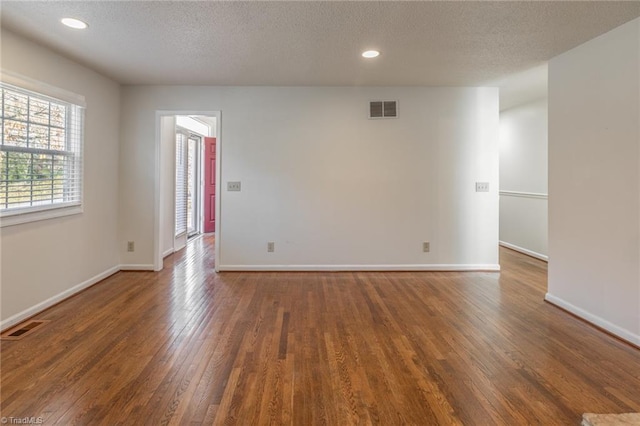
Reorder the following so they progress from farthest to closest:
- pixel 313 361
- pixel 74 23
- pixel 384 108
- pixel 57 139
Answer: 1. pixel 384 108
2. pixel 57 139
3. pixel 74 23
4. pixel 313 361

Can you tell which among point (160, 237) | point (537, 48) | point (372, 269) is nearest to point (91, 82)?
point (160, 237)

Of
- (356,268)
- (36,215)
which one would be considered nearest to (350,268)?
(356,268)

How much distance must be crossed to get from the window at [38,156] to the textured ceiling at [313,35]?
1.75 ft

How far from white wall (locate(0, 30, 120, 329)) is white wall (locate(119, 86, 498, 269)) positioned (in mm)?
301

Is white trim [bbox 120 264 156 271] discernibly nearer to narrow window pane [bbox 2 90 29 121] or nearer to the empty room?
the empty room

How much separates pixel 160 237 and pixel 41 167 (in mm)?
1645

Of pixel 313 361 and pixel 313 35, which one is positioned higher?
pixel 313 35

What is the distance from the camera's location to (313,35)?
2.91m

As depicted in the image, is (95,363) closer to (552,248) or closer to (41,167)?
(41,167)

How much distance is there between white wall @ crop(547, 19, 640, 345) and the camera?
2650 mm

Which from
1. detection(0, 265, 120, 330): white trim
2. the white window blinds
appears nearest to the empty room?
detection(0, 265, 120, 330): white trim

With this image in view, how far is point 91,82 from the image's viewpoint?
152 inches

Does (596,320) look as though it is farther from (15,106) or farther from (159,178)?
(15,106)

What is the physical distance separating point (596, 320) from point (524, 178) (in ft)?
11.7
